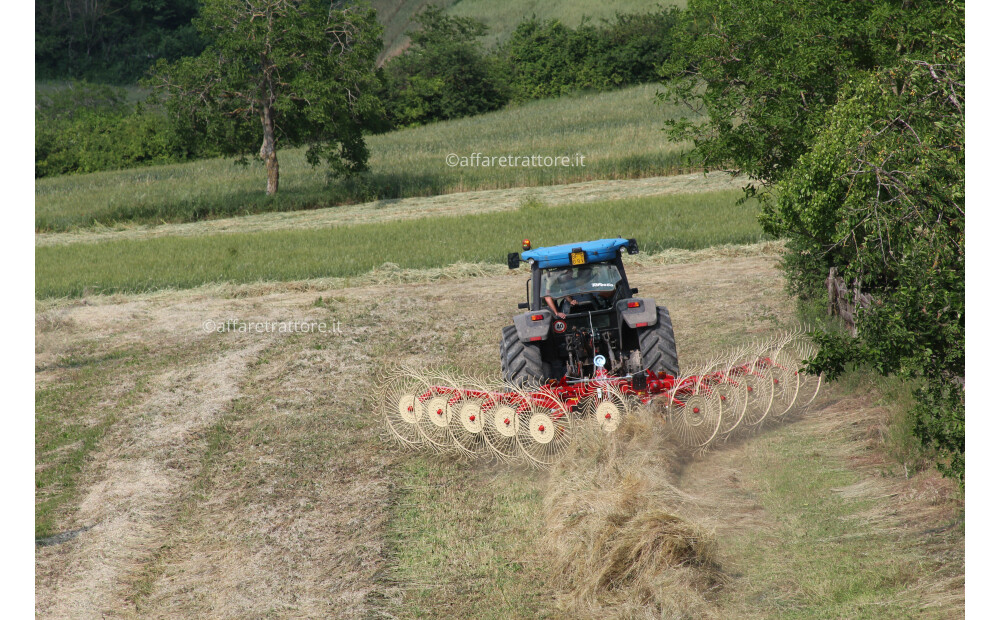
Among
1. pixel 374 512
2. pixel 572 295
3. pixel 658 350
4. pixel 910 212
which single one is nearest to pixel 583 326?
pixel 572 295

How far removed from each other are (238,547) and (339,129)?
2815 cm

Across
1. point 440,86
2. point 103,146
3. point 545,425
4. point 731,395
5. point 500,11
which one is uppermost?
point 500,11

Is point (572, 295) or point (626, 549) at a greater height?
point (572, 295)

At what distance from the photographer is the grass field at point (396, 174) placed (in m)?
32.3

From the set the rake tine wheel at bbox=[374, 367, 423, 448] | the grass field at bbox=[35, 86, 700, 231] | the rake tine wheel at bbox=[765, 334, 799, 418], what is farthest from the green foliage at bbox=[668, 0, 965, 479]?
the grass field at bbox=[35, 86, 700, 231]

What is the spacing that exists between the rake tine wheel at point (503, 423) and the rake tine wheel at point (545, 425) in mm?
119

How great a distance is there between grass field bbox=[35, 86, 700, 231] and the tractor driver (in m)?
24.5

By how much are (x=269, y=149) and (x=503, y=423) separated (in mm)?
28592

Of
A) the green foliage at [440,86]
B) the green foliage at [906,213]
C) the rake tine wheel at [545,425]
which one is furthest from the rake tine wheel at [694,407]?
the green foliage at [440,86]

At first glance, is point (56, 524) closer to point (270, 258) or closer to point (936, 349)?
point (936, 349)

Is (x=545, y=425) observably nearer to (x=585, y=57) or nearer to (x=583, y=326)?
(x=583, y=326)

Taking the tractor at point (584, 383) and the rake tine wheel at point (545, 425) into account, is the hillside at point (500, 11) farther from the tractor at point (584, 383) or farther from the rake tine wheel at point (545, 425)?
the rake tine wheel at point (545, 425)

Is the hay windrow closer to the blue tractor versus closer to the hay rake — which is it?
the hay rake

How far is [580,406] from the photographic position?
8.71 meters
